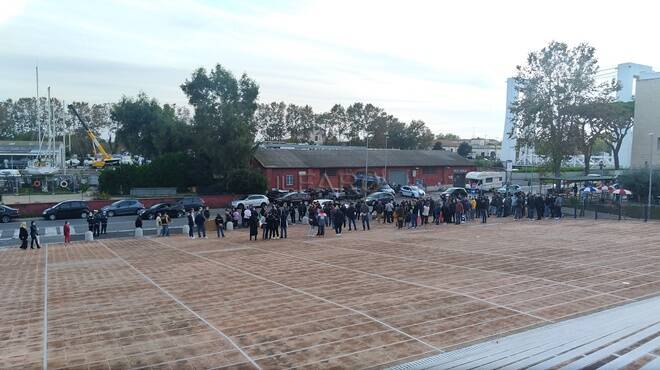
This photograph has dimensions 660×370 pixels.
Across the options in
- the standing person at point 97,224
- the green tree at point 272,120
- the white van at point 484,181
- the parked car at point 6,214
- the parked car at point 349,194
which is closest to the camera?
the standing person at point 97,224

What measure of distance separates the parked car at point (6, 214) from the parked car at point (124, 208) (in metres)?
5.61

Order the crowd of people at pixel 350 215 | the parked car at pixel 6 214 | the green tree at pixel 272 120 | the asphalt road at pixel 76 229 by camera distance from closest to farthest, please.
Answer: the crowd of people at pixel 350 215 < the asphalt road at pixel 76 229 < the parked car at pixel 6 214 < the green tree at pixel 272 120

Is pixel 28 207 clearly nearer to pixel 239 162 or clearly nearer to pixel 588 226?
pixel 239 162

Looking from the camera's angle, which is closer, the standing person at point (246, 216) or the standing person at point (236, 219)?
the standing person at point (246, 216)

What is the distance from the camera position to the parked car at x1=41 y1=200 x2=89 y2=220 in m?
35.3

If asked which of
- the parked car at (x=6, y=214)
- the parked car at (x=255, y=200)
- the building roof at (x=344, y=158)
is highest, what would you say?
the building roof at (x=344, y=158)

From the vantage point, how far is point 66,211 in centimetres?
3566

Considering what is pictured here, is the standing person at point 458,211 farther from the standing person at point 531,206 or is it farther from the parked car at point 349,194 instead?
the parked car at point 349,194

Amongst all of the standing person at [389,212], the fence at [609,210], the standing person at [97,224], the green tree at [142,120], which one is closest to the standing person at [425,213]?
the standing person at [389,212]

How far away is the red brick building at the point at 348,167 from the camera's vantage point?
5528 cm

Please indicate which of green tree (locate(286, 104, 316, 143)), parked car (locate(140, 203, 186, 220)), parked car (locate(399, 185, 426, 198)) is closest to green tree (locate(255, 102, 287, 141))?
green tree (locate(286, 104, 316, 143))

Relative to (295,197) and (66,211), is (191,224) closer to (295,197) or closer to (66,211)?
(66,211)

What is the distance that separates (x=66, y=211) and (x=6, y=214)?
350cm

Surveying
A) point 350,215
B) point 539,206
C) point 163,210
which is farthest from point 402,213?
point 163,210
